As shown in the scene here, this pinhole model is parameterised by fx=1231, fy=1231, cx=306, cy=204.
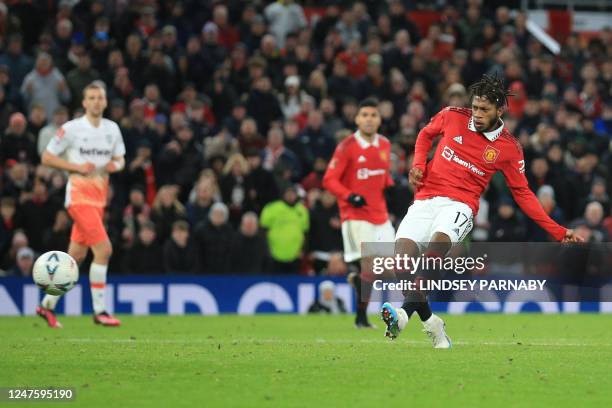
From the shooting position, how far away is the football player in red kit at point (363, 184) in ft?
49.5

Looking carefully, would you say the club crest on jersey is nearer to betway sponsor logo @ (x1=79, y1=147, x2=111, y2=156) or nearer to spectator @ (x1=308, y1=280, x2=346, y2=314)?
betway sponsor logo @ (x1=79, y1=147, x2=111, y2=156)

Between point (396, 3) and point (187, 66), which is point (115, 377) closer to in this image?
point (187, 66)

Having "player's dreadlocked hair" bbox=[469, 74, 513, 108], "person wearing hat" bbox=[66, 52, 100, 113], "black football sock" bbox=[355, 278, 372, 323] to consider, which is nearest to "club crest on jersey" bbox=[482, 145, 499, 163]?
"player's dreadlocked hair" bbox=[469, 74, 513, 108]

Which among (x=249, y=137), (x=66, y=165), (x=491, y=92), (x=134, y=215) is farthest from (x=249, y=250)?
(x=491, y=92)

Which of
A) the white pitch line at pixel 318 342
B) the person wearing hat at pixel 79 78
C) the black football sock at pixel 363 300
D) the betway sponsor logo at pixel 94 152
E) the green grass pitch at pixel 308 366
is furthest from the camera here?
the person wearing hat at pixel 79 78

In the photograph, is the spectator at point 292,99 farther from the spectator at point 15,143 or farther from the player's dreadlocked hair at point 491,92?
the player's dreadlocked hair at point 491,92

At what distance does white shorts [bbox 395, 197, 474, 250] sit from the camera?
1088 centimetres

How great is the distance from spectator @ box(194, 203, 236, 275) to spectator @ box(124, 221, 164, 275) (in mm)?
485

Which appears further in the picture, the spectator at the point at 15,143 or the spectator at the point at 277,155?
the spectator at the point at 277,155

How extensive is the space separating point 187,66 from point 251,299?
5.38 m

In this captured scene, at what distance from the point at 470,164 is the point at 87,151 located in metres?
5.59

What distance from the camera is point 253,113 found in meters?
22.0

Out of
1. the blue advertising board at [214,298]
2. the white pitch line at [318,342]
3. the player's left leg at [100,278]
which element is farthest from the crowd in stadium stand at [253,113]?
the white pitch line at [318,342]

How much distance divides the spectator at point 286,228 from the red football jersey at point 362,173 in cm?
424
